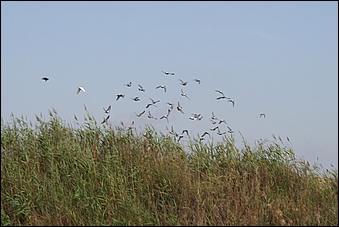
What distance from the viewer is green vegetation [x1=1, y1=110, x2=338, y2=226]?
280 inches

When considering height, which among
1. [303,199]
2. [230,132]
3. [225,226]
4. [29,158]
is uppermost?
[230,132]

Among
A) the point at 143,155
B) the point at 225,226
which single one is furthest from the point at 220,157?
the point at 225,226

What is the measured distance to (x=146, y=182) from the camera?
783cm

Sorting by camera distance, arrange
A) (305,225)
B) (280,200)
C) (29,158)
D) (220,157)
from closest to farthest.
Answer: (305,225), (280,200), (29,158), (220,157)

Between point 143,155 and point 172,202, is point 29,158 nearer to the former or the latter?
point 143,155

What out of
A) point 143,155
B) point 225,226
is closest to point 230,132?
point 143,155

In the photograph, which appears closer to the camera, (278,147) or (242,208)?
(242,208)

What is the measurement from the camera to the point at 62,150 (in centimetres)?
826

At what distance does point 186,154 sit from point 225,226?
7.02 ft

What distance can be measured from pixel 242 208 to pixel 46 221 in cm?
261

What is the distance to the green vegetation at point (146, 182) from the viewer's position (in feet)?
23.3

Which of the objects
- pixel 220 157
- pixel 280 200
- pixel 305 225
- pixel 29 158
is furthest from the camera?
pixel 220 157

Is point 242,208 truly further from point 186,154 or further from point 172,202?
point 186,154

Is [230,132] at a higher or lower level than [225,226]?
higher
